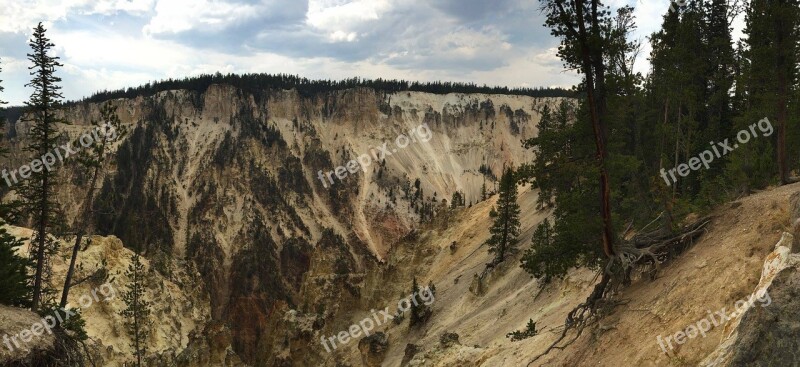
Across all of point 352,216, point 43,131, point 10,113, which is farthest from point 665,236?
point 10,113

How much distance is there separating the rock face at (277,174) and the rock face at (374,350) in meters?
43.0

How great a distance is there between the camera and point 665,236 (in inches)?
505

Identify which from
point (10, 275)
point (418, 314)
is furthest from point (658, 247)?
point (418, 314)

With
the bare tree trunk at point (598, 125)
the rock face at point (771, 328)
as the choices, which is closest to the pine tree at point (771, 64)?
the bare tree trunk at point (598, 125)

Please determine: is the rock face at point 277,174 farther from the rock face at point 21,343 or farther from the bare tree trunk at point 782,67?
the bare tree trunk at point 782,67

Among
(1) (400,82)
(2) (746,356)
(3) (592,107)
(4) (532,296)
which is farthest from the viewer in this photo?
(1) (400,82)

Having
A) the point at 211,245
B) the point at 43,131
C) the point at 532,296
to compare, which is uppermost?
the point at 43,131

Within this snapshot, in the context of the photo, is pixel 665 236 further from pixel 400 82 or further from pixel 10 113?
pixel 10 113

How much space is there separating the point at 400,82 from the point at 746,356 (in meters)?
164

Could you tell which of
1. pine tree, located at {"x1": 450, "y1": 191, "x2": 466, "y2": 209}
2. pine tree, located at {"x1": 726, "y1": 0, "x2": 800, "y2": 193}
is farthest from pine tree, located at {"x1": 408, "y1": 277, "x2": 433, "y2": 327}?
pine tree, located at {"x1": 450, "y1": 191, "x2": 466, "y2": 209}

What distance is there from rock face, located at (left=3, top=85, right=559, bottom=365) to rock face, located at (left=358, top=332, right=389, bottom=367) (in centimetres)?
4297

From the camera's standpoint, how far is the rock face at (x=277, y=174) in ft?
324

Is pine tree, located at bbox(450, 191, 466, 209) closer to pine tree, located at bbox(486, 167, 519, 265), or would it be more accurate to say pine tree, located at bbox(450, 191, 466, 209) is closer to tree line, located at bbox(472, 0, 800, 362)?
pine tree, located at bbox(486, 167, 519, 265)

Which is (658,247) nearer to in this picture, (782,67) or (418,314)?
(782,67)
